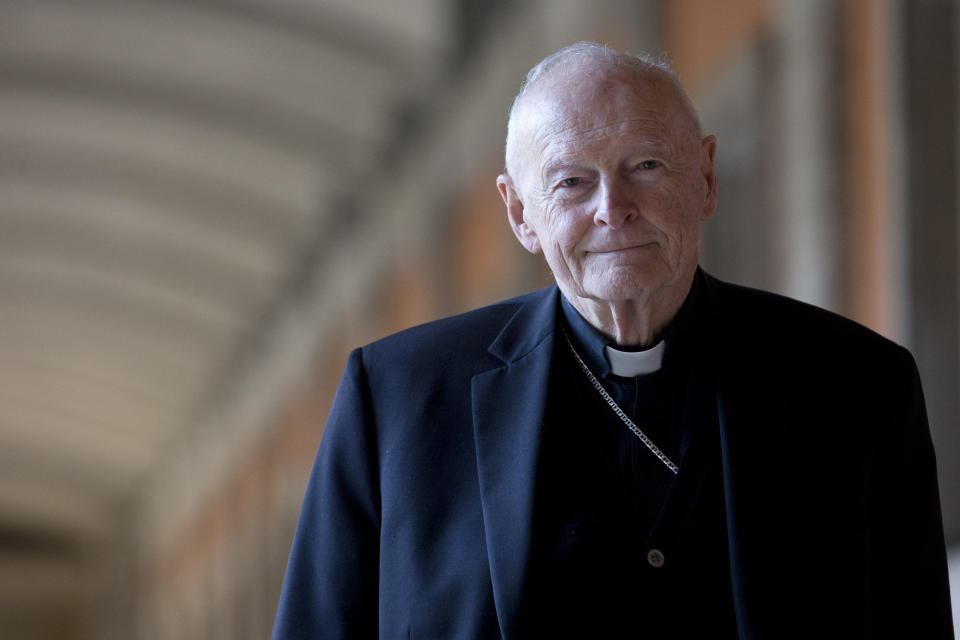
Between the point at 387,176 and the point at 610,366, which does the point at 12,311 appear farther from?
the point at 610,366

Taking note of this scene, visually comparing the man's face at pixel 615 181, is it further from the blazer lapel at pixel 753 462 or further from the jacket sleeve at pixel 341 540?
the jacket sleeve at pixel 341 540

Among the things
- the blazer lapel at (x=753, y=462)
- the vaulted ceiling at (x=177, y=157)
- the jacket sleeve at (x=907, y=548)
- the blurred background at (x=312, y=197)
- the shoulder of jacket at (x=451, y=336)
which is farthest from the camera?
the vaulted ceiling at (x=177, y=157)

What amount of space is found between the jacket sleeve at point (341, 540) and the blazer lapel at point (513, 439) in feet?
0.79

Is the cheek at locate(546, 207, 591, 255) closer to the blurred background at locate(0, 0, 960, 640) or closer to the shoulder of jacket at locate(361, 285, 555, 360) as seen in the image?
the shoulder of jacket at locate(361, 285, 555, 360)

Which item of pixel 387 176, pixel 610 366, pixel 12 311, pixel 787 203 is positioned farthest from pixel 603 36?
pixel 12 311

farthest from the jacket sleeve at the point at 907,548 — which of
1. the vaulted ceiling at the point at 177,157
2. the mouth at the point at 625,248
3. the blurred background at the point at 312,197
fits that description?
the vaulted ceiling at the point at 177,157

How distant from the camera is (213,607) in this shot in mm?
32625

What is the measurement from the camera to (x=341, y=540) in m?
2.99

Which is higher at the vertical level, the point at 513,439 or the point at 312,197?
the point at 312,197

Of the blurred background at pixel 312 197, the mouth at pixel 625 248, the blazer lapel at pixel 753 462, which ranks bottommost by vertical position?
the blazer lapel at pixel 753 462

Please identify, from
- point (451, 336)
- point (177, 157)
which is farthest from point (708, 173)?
point (177, 157)

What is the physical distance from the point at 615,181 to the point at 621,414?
434mm

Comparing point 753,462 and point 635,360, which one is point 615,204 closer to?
point 635,360

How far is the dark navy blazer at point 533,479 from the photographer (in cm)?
272
